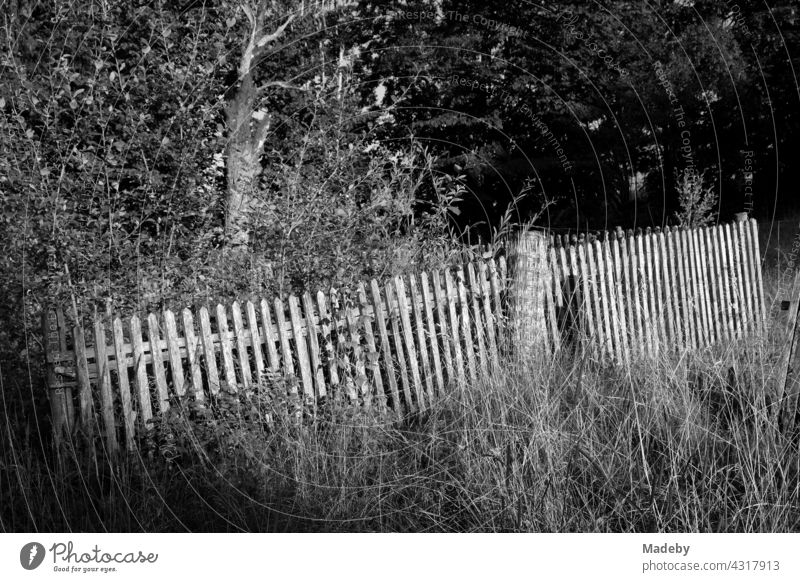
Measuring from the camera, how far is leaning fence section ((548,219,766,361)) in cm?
639

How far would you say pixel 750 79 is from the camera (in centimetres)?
1805

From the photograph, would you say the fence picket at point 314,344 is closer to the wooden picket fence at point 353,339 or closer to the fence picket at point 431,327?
the wooden picket fence at point 353,339

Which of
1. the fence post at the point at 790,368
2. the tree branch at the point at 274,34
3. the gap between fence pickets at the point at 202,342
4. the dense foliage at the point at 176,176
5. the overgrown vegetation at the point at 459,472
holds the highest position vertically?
the tree branch at the point at 274,34

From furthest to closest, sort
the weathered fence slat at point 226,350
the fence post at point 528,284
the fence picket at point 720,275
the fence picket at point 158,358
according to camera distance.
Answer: the fence picket at point 720,275 → the fence post at point 528,284 → the weathered fence slat at point 226,350 → the fence picket at point 158,358

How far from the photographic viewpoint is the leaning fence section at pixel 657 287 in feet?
21.0

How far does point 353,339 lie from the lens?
5027 millimetres

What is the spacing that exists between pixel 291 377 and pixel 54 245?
2061mm

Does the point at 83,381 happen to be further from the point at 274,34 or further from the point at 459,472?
the point at 274,34

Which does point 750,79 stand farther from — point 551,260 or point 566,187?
point 551,260

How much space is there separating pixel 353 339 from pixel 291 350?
1.42 ft

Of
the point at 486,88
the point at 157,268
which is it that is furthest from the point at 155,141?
the point at 486,88

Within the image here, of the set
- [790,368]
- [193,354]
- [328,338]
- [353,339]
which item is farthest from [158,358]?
[790,368]

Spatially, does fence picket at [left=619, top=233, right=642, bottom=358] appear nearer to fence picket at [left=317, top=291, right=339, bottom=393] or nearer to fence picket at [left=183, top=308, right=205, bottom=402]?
fence picket at [left=317, top=291, right=339, bottom=393]

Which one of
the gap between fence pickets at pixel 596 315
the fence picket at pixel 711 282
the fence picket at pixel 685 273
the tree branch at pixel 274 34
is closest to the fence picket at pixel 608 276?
the gap between fence pickets at pixel 596 315
